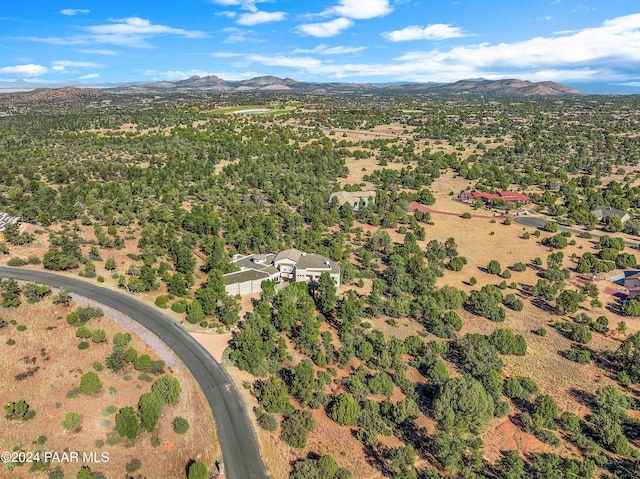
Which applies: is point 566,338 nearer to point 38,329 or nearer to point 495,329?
point 495,329

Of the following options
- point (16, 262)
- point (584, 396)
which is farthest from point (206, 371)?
point (584, 396)

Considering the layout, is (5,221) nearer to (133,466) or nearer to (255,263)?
(255,263)

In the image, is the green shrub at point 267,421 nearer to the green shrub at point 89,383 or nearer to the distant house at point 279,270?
the green shrub at point 89,383

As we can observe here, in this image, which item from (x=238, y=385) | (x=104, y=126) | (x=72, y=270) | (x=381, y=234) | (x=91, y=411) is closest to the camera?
(x=91, y=411)

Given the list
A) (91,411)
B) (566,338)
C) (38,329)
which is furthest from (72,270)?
(566,338)

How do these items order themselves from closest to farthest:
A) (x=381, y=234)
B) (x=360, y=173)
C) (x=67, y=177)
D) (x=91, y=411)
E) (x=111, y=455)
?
(x=111, y=455), (x=91, y=411), (x=381, y=234), (x=67, y=177), (x=360, y=173)

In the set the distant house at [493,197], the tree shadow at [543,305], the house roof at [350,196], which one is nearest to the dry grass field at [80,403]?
the tree shadow at [543,305]

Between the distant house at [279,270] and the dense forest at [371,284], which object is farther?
the distant house at [279,270]
